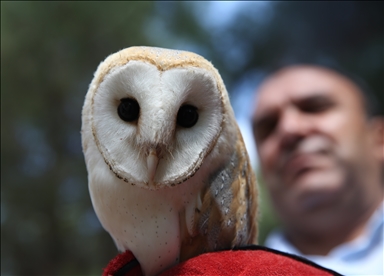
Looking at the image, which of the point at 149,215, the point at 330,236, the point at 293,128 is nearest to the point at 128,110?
the point at 149,215

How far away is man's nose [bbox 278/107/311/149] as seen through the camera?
140 cm

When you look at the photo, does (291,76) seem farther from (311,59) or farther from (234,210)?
(234,210)

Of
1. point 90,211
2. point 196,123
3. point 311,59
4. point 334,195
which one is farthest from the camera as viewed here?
point 311,59

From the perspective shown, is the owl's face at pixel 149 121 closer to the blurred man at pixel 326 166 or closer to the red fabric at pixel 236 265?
the red fabric at pixel 236 265

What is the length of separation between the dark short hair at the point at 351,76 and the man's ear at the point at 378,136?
41 millimetres

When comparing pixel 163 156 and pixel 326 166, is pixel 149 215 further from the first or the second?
pixel 326 166

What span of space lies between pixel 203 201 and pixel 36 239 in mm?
1359

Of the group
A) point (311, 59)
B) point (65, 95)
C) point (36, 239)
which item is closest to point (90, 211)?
point (36, 239)

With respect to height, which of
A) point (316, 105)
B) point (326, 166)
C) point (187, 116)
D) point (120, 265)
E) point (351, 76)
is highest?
point (351, 76)

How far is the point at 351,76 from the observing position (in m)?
1.80

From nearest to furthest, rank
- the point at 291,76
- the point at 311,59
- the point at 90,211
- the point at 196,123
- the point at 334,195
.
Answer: the point at 196,123, the point at 334,195, the point at 90,211, the point at 291,76, the point at 311,59

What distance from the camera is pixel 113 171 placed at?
469 mm

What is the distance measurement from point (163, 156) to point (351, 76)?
1714mm

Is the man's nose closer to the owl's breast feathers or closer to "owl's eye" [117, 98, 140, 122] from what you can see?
the owl's breast feathers
